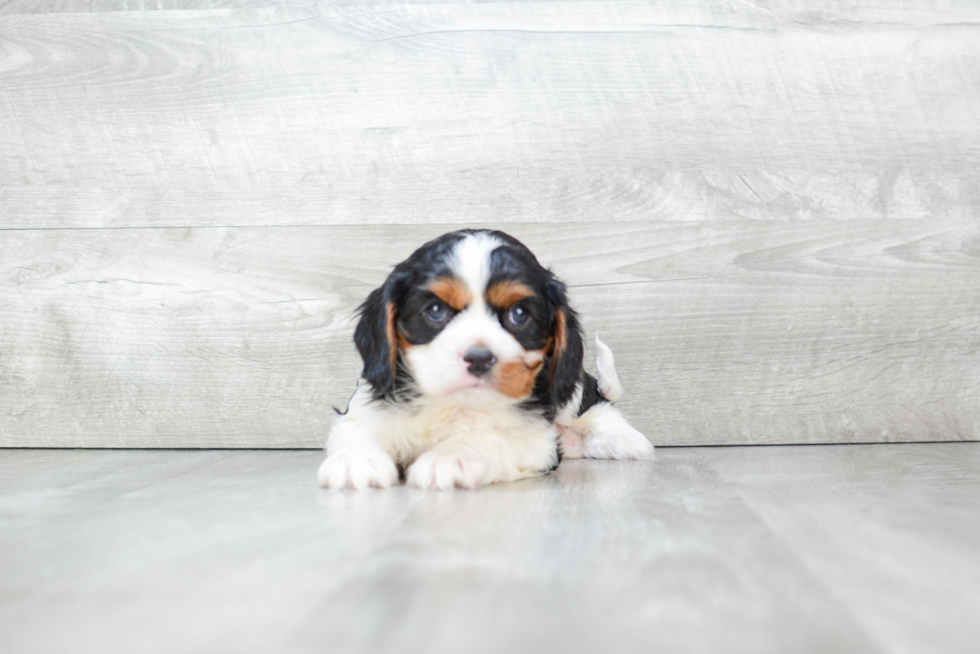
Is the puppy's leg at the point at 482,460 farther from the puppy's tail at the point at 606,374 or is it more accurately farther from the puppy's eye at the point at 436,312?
the puppy's tail at the point at 606,374

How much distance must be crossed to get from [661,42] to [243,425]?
74.3 inches

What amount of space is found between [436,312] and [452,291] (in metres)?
0.07

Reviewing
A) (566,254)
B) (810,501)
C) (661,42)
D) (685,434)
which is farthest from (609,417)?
(661,42)

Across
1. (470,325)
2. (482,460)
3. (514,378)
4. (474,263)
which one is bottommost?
(482,460)

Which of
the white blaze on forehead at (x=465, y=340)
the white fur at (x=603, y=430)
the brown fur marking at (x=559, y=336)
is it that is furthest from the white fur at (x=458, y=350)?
the white fur at (x=603, y=430)

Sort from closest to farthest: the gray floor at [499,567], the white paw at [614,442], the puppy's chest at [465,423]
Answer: the gray floor at [499,567] → the puppy's chest at [465,423] → the white paw at [614,442]

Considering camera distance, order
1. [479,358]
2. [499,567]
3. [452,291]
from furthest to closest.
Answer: [452,291], [479,358], [499,567]

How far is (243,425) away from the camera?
8.54 ft

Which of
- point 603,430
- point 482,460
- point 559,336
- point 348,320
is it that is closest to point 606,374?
point 603,430

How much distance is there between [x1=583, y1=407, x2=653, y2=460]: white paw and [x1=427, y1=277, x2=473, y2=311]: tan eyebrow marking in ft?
2.58

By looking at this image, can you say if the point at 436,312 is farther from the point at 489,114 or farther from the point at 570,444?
the point at 489,114

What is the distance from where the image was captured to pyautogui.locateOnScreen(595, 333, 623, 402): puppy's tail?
2320mm

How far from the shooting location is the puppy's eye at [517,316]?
1.74m

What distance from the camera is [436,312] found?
1.73 meters
